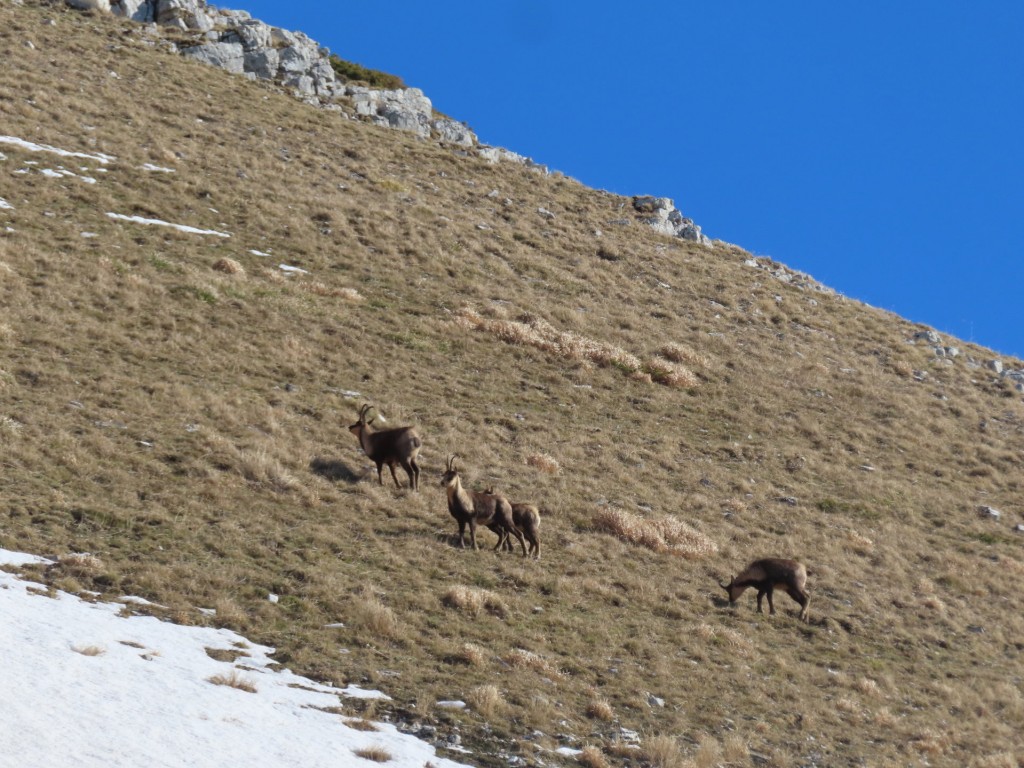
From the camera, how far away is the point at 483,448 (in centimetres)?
2178

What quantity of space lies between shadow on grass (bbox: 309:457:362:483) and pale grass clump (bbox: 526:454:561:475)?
4343 millimetres

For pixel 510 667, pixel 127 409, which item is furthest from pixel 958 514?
pixel 127 409

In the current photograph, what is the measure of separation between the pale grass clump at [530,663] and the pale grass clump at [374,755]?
356cm

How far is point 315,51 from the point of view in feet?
186

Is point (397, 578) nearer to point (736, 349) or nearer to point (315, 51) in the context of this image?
point (736, 349)

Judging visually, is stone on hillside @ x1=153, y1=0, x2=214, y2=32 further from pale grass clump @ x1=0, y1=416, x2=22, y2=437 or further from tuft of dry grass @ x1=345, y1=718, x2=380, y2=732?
tuft of dry grass @ x1=345, y1=718, x2=380, y2=732

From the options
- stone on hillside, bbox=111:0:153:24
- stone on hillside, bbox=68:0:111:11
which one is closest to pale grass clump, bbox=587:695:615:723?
stone on hillside, bbox=68:0:111:11

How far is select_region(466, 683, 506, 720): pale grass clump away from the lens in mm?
11787

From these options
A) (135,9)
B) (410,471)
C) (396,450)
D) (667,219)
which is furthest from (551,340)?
(135,9)

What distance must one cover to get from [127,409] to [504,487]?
682 cm

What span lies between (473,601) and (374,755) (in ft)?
16.1

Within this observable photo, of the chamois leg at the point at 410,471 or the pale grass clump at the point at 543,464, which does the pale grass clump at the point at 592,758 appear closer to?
the chamois leg at the point at 410,471

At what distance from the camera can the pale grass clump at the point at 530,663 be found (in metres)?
13.5

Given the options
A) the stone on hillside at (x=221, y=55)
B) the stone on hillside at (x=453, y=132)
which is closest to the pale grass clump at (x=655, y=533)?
the stone on hillside at (x=453, y=132)
